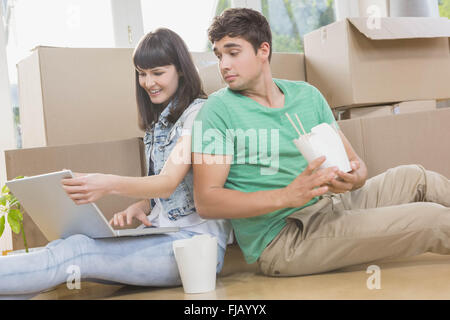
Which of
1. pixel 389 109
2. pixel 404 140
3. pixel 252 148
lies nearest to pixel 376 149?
pixel 404 140

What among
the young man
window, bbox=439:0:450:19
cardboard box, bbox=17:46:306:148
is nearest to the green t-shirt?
the young man

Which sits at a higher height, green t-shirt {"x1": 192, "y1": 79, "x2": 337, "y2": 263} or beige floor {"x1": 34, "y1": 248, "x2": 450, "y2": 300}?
green t-shirt {"x1": 192, "y1": 79, "x2": 337, "y2": 263}

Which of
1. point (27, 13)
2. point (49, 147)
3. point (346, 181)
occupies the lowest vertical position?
point (346, 181)

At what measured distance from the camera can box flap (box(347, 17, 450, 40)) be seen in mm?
1608

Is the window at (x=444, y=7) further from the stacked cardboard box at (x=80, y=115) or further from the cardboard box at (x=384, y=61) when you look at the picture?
the stacked cardboard box at (x=80, y=115)

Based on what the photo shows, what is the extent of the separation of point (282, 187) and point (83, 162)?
0.51 meters

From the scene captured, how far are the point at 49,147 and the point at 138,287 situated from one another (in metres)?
0.41

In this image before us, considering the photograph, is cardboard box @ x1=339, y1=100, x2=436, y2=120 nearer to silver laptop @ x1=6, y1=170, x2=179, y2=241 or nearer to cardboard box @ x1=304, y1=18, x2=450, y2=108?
cardboard box @ x1=304, y1=18, x2=450, y2=108

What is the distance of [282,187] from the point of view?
1.21 m

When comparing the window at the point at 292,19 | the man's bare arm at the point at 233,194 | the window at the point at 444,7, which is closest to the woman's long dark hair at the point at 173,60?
the man's bare arm at the point at 233,194

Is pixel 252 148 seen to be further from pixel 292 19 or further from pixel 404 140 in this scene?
pixel 292 19

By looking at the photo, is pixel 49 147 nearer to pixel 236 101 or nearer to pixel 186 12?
pixel 236 101
